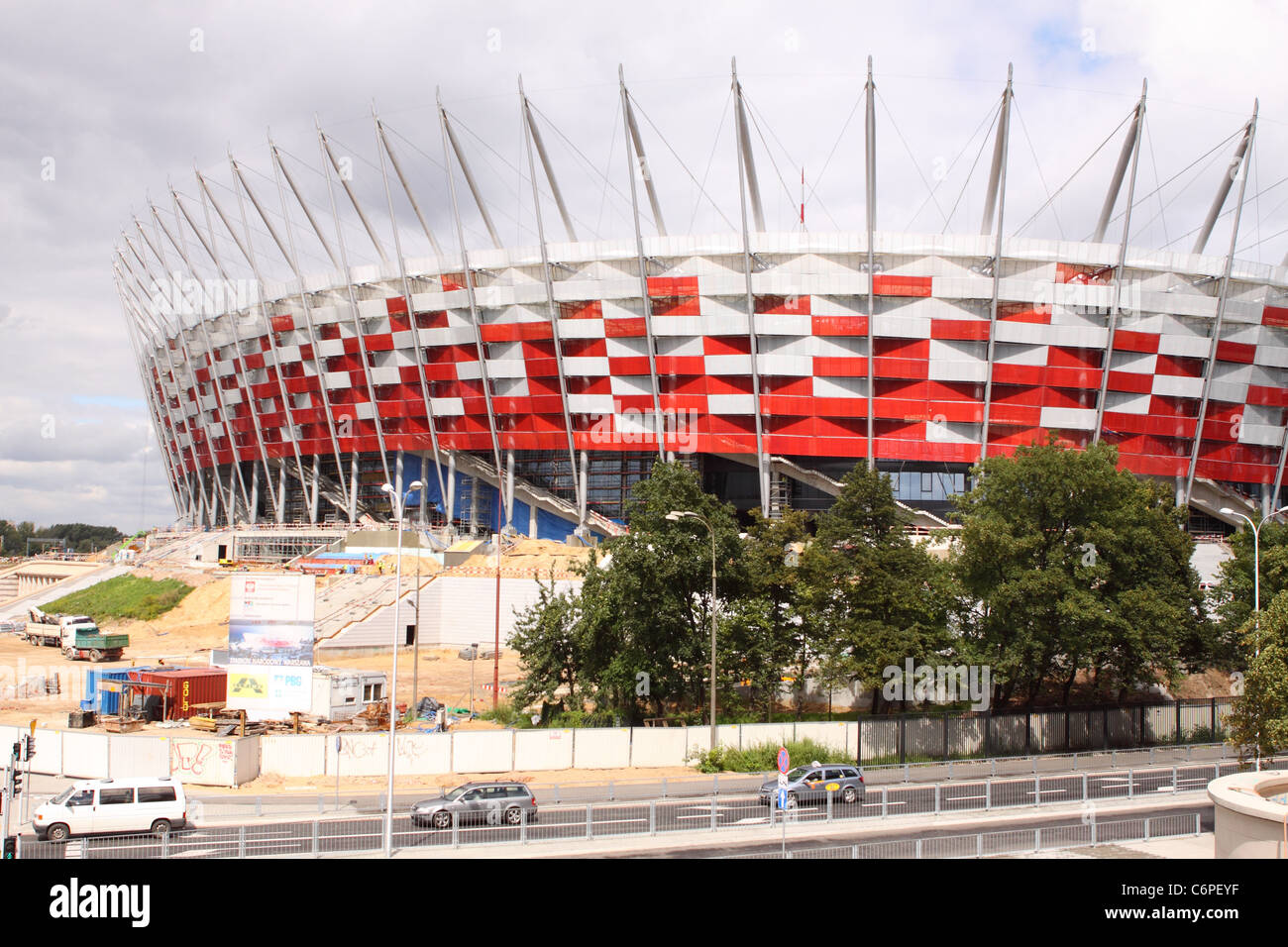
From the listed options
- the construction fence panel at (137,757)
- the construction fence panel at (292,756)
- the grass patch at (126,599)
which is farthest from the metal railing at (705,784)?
the grass patch at (126,599)

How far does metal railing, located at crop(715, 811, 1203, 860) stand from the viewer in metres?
18.6

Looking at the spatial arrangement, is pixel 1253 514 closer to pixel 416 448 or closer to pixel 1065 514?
pixel 1065 514

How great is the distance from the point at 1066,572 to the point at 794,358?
2935 cm

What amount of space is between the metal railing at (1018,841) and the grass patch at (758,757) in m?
10.7

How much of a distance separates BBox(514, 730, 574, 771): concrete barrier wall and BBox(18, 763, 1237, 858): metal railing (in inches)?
226

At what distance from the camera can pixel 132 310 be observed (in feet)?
337

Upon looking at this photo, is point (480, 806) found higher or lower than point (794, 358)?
lower

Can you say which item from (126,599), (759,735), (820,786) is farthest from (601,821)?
(126,599)

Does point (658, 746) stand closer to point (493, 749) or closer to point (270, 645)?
point (493, 749)

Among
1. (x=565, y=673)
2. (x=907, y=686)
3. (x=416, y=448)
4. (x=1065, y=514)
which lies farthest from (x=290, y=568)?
(x=1065, y=514)

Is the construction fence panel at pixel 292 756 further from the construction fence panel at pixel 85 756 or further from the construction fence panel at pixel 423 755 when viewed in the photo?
the construction fence panel at pixel 85 756

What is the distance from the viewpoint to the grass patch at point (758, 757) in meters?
33.1

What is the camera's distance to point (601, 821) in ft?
74.0
